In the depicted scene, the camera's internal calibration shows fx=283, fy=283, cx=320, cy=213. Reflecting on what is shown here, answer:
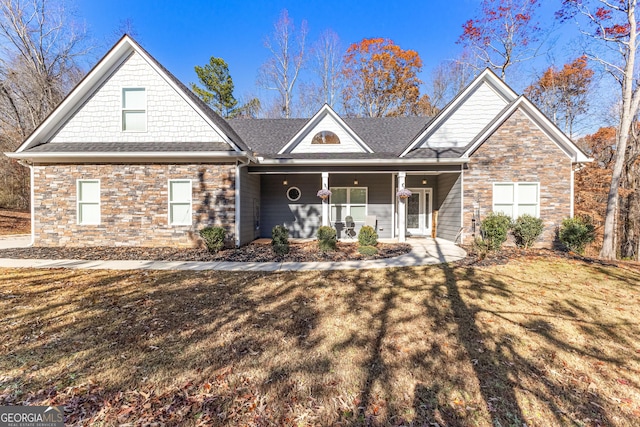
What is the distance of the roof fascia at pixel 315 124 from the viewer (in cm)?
1095

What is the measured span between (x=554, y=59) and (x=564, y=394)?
2400 cm

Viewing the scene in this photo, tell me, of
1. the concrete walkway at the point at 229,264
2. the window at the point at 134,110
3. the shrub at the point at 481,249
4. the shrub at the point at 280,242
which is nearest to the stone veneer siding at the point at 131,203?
the window at the point at 134,110

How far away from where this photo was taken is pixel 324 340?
→ 3.42 m

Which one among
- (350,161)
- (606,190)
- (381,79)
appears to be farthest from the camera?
(381,79)

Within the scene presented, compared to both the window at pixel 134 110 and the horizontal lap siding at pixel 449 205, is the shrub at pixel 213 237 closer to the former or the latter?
the window at pixel 134 110

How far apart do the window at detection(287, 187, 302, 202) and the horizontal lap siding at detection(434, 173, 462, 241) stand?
593 cm

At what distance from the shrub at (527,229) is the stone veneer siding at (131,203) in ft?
31.1

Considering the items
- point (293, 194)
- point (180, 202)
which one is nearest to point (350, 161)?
point (293, 194)

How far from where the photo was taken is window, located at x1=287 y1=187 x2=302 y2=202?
1219cm

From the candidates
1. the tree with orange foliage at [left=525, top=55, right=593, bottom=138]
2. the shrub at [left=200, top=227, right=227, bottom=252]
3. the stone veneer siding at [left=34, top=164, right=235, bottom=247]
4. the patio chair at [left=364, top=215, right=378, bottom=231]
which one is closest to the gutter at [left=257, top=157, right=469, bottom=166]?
the stone veneer siding at [left=34, top=164, right=235, bottom=247]

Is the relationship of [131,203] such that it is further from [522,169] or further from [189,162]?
[522,169]

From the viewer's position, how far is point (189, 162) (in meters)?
9.17

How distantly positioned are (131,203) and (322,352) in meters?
8.89

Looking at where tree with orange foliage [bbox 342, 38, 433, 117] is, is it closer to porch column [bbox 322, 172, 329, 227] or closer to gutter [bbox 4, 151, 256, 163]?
porch column [bbox 322, 172, 329, 227]
